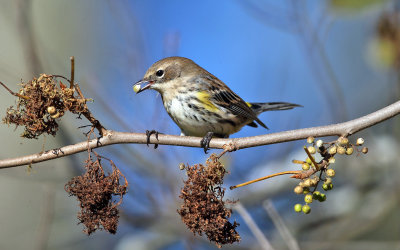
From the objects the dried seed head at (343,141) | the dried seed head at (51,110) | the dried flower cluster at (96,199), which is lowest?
the dried seed head at (343,141)

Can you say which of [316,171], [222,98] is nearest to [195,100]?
[222,98]

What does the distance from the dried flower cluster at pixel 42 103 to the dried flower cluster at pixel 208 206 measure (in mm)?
713

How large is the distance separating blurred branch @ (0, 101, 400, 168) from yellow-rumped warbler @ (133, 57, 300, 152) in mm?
1618

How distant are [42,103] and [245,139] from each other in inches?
44.5

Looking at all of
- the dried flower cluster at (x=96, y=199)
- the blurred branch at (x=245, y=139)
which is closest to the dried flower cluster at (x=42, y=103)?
the blurred branch at (x=245, y=139)

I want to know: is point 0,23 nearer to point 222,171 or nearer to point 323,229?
point 323,229

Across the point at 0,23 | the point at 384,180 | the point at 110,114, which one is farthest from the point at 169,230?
the point at 0,23

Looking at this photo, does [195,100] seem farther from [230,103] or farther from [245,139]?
[245,139]

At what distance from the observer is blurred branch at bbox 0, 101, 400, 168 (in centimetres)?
248

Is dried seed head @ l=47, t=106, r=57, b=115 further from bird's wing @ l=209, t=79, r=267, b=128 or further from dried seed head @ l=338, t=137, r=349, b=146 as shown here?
bird's wing @ l=209, t=79, r=267, b=128

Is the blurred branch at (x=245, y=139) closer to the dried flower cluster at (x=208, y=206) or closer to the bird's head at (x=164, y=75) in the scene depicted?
the dried flower cluster at (x=208, y=206)

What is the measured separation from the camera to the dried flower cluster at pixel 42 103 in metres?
2.57

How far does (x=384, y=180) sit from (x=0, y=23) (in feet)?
24.8

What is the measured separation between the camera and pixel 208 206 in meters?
2.42
